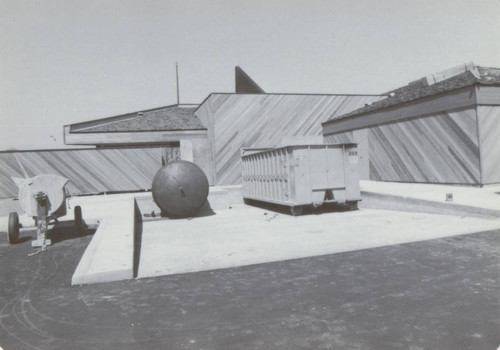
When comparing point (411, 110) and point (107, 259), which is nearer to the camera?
point (107, 259)

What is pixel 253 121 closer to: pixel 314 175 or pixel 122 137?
pixel 122 137

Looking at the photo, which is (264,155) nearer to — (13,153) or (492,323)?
(492,323)

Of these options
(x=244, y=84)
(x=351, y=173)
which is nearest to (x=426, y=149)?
(x=351, y=173)

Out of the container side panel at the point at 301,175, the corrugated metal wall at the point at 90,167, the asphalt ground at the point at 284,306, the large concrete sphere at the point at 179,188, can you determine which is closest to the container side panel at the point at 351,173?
the container side panel at the point at 301,175

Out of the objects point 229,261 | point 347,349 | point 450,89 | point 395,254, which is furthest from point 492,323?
point 450,89

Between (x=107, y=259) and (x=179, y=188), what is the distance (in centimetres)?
595

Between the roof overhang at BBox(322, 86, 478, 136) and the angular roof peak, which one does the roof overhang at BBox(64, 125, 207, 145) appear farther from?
the roof overhang at BBox(322, 86, 478, 136)

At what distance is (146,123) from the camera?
994 inches

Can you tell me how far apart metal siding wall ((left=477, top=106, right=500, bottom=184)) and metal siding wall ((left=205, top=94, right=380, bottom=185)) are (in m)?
10.2

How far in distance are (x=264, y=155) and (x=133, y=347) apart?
10.5 m

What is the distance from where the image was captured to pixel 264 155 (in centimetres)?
1355

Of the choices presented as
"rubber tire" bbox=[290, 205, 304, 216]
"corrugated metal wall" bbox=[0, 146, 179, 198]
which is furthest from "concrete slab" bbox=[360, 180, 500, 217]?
"corrugated metal wall" bbox=[0, 146, 179, 198]

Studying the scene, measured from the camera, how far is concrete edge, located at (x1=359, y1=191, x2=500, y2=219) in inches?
347

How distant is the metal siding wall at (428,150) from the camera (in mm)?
13352
